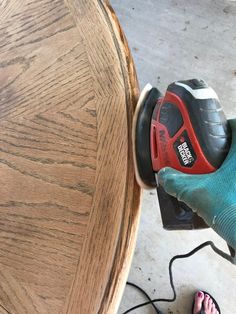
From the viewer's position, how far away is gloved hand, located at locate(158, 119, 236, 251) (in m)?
0.42

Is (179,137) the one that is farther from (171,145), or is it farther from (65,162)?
(65,162)

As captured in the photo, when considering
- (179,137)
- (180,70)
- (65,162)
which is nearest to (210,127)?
(179,137)

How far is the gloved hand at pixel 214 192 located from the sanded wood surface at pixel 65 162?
48 mm

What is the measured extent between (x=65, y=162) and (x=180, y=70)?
81 cm

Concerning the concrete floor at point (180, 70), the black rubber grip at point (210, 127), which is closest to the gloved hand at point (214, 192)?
the black rubber grip at point (210, 127)

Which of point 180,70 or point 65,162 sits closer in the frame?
point 65,162

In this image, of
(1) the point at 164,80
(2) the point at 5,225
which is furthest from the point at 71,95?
(1) the point at 164,80

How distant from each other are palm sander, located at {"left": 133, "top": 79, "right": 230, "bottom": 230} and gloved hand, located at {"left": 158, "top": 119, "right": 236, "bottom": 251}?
0.5 inches

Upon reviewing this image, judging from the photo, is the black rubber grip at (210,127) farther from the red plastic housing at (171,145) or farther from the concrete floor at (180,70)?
the concrete floor at (180,70)

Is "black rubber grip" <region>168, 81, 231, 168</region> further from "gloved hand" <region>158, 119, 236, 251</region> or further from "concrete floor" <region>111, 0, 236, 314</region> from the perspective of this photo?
"concrete floor" <region>111, 0, 236, 314</region>

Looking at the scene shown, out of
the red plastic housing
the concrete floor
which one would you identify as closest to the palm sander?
the red plastic housing

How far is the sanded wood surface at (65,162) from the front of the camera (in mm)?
480

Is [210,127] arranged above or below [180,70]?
above

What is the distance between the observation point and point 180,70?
1.24m
